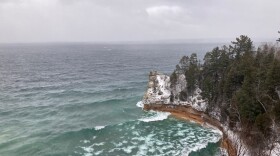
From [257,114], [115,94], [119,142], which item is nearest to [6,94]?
[115,94]

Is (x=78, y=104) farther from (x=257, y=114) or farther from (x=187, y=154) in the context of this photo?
(x=257, y=114)

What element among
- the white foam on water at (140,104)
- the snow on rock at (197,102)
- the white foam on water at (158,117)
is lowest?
the white foam on water at (158,117)

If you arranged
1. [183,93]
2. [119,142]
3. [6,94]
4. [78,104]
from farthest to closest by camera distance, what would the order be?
1. [6,94]
2. [78,104]
3. [183,93]
4. [119,142]

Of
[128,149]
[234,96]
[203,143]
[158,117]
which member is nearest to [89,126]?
[128,149]

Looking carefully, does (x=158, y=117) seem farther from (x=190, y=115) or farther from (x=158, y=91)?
(x=158, y=91)

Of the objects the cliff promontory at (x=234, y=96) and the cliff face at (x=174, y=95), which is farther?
the cliff face at (x=174, y=95)

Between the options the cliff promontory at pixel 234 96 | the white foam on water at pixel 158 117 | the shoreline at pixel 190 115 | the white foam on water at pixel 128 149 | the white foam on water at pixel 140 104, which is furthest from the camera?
the white foam on water at pixel 140 104

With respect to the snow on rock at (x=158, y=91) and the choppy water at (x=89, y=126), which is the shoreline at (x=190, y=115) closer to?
the snow on rock at (x=158, y=91)

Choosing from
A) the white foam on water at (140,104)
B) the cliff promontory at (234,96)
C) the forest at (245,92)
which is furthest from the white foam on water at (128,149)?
the white foam on water at (140,104)

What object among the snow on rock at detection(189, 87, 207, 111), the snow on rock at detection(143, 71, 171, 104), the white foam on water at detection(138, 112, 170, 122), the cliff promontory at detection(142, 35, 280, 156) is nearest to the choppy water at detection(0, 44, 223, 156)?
the white foam on water at detection(138, 112, 170, 122)
